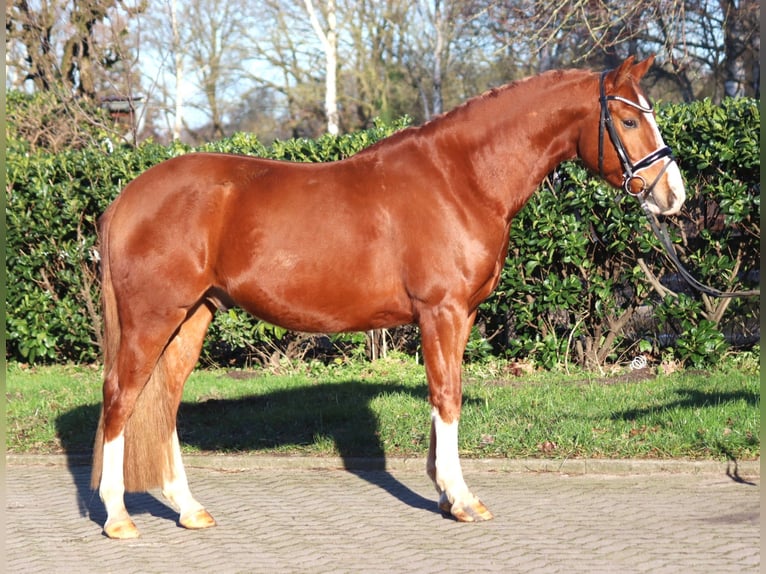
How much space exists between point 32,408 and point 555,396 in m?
4.87

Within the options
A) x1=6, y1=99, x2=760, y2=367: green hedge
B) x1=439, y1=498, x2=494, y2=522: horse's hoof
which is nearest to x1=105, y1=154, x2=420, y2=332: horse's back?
x1=439, y1=498, x2=494, y2=522: horse's hoof

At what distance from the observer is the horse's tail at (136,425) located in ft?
18.5

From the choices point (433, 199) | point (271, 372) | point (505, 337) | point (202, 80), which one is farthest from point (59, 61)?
point (202, 80)

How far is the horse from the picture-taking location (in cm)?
547

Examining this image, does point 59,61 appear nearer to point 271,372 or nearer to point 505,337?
point 271,372

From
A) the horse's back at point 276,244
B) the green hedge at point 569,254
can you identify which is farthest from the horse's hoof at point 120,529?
the green hedge at point 569,254

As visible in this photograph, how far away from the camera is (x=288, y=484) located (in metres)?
6.66

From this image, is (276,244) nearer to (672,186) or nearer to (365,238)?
(365,238)

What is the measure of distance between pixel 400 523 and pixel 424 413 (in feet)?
7.57

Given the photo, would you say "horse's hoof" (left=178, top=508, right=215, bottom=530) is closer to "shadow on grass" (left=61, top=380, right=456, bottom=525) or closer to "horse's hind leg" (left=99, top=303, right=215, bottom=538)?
"horse's hind leg" (left=99, top=303, right=215, bottom=538)

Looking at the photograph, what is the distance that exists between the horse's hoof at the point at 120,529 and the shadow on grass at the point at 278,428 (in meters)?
0.61

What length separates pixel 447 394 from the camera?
17.9 feet

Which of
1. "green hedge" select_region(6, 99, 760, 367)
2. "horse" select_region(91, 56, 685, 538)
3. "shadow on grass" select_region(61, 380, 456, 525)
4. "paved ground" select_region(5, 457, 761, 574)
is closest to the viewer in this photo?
"paved ground" select_region(5, 457, 761, 574)

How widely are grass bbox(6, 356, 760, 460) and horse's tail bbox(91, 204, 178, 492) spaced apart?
1780 millimetres
